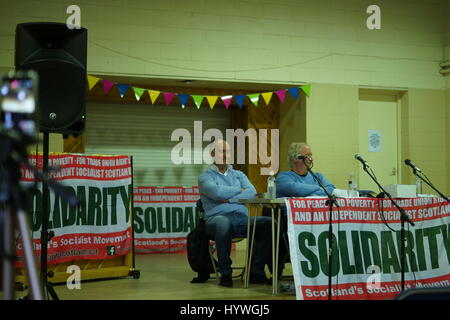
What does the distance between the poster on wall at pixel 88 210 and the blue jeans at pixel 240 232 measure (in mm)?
875

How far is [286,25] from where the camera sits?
8.51m

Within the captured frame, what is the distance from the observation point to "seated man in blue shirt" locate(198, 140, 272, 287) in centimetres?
526

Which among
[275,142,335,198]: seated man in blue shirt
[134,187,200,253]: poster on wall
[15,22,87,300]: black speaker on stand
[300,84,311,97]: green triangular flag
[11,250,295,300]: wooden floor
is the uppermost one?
[300,84,311,97]: green triangular flag

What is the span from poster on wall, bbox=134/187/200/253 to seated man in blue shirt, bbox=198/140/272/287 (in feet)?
9.74

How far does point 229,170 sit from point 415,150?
4.18 m

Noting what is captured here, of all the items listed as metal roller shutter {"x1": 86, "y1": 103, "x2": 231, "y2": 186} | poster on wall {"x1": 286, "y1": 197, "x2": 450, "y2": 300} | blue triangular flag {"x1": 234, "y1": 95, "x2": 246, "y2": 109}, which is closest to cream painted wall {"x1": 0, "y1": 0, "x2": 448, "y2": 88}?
blue triangular flag {"x1": 234, "y1": 95, "x2": 246, "y2": 109}

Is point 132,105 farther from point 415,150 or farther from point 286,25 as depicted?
point 415,150

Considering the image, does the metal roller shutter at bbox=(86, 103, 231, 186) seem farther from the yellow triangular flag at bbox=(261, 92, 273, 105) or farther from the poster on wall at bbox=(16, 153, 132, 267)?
the poster on wall at bbox=(16, 153, 132, 267)

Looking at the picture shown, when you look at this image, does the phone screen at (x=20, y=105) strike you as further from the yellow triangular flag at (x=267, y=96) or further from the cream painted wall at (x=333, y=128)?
the cream painted wall at (x=333, y=128)

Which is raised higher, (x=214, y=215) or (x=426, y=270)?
(x=214, y=215)

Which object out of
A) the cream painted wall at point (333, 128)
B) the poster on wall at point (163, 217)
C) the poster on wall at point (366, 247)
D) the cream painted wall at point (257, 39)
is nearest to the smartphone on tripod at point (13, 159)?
the poster on wall at point (366, 247)
